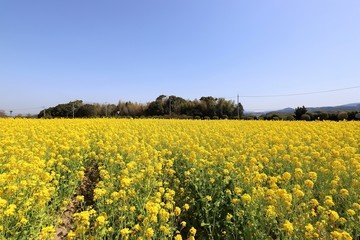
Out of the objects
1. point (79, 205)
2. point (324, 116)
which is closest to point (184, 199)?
point (79, 205)

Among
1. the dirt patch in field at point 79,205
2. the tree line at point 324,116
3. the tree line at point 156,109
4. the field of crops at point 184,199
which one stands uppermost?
the tree line at point 156,109

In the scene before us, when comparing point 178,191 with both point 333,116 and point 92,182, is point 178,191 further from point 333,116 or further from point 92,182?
point 333,116

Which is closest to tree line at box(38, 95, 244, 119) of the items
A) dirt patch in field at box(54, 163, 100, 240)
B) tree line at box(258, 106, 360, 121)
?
tree line at box(258, 106, 360, 121)

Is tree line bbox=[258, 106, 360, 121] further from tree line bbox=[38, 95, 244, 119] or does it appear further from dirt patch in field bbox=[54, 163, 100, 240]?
dirt patch in field bbox=[54, 163, 100, 240]

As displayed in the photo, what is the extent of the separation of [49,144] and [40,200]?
145 inches

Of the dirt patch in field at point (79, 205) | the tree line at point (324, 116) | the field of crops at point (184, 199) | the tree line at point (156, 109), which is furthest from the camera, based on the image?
the tree line at point (156, 109)

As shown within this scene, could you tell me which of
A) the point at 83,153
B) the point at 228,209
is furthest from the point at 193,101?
the point at 228,209

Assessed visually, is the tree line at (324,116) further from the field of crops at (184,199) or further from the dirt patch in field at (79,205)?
the dirt patch in field at (79,205)

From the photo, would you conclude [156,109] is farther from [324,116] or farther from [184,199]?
[184,199]

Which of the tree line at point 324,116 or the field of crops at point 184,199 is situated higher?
the tree line at point 324,116

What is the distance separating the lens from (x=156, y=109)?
144 feet

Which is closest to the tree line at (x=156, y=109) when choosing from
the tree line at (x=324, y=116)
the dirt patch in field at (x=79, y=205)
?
the tree line at (x=324, y=116)

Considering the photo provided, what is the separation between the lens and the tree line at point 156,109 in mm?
41406

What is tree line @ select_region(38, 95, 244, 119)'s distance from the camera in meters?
41.4
